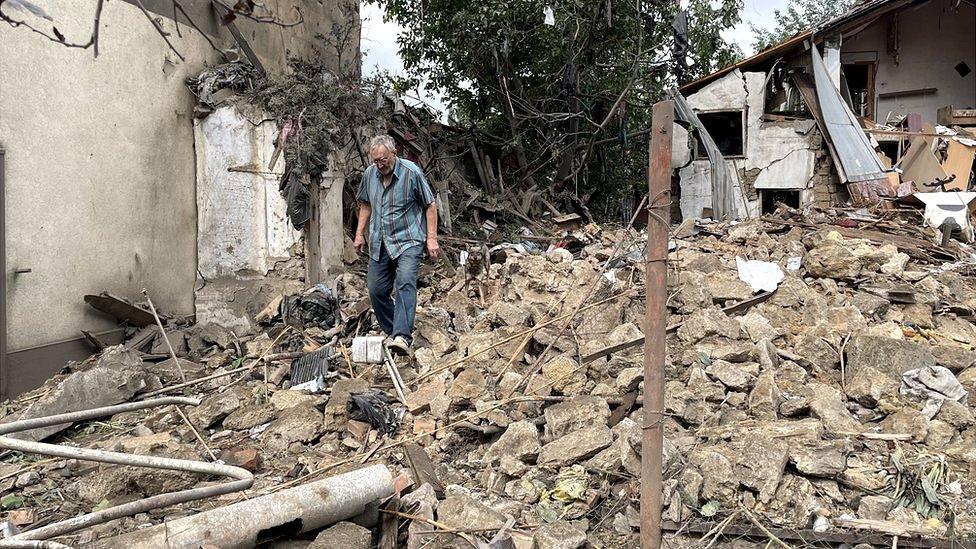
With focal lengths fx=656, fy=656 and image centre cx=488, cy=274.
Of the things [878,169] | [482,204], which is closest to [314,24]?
[482,204]

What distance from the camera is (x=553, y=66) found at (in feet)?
40.0

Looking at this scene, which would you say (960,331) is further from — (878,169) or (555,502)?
(878,169)

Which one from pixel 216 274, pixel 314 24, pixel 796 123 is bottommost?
pixel 216 274

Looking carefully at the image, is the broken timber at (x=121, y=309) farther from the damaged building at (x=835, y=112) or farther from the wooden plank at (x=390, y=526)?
the damaged building at (x=835, y=112)

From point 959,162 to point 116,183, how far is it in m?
13.6

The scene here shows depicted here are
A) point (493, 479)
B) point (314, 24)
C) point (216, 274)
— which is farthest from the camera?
point (314, 24)

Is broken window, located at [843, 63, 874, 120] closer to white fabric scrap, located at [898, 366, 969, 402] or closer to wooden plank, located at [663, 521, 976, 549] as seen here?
white fabric scrap, located at [898, 366, 969, 402]

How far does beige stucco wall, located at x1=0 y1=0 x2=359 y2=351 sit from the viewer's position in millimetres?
5359

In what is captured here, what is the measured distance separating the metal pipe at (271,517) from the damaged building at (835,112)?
11913 millimetres

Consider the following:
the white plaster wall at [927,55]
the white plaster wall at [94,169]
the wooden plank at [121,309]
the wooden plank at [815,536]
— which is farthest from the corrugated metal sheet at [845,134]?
the wooden plank at [121,309]

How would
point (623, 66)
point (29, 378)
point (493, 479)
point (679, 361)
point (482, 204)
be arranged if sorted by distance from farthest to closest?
point (623, 66) → point (482, 204) → point (29, 378) → point (679, 361) → point (493, 479)

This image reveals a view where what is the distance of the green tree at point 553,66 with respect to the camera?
1123cm

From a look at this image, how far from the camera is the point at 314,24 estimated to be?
10031 mm

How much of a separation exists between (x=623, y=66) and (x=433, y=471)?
9930mm
